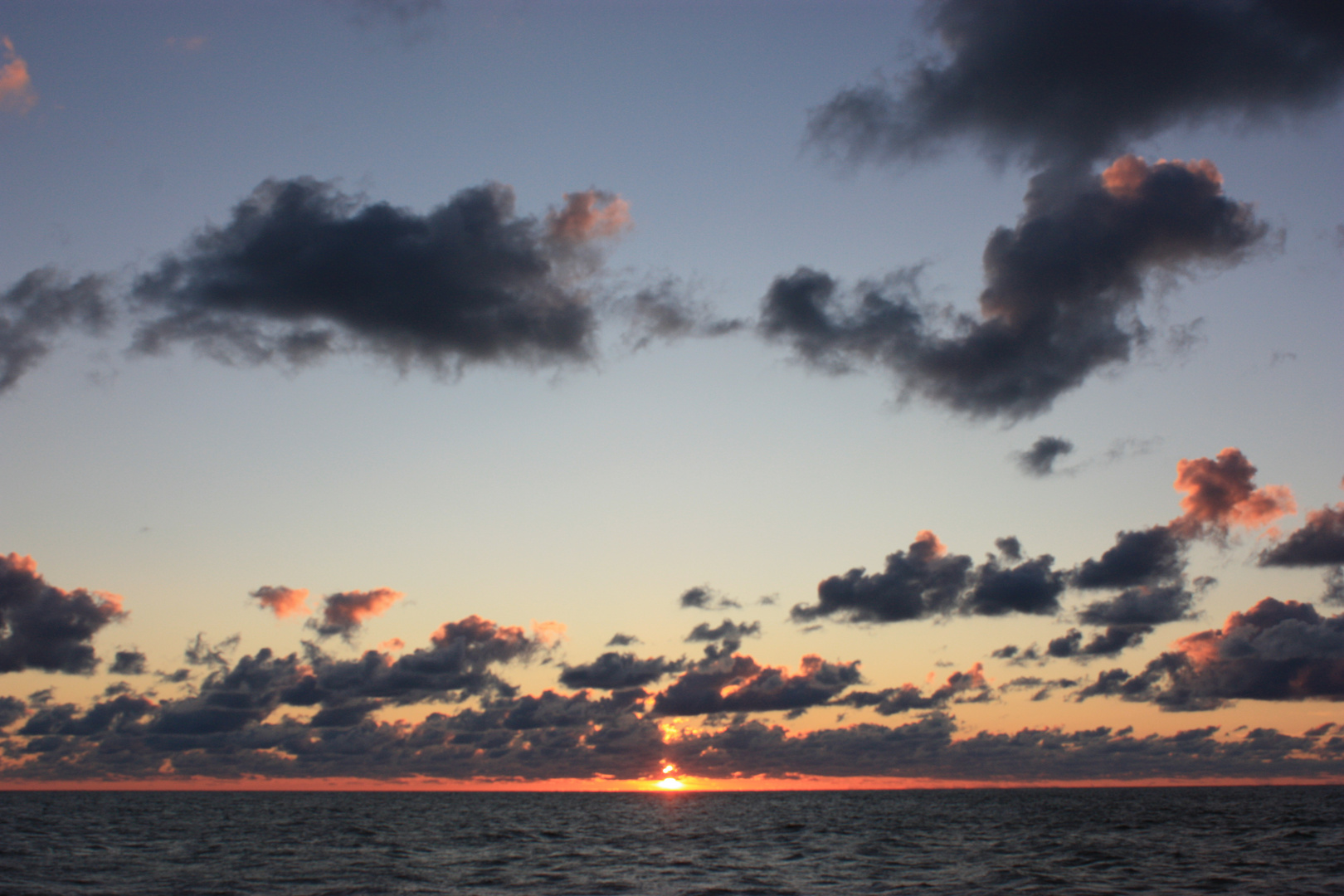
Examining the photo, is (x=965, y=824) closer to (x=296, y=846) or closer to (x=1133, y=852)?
(x=1133, y=852)

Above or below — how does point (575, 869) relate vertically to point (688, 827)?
above

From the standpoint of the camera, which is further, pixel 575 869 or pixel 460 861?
pixel 460 861

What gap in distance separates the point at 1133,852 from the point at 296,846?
99.1 meters

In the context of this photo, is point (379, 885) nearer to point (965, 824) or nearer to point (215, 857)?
point (215, 857)

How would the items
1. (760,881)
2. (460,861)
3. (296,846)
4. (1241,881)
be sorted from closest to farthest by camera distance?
(1241,881), (760,881), (460,861), (296,846)

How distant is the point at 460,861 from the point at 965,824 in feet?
368

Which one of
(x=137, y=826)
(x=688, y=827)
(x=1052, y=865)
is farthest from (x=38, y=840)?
(x=1052, y=865)

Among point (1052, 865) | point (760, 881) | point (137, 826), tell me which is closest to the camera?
point (760, 881)

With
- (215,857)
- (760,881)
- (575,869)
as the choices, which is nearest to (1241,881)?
(760,881)

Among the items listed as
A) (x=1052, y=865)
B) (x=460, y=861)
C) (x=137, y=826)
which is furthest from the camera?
(x=137, y=826)

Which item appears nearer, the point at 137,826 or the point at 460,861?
the point at 460,861

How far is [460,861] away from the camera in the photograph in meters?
97.4

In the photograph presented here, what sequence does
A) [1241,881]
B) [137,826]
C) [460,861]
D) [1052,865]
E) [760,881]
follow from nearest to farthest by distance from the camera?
[1241,881] < [760,881] < [1052,865] < [460,861] < [137,826]

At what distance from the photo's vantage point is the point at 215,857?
334ft
